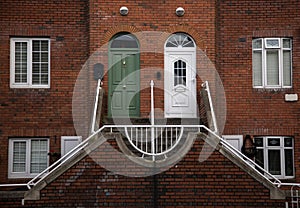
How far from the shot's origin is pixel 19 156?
559 inches

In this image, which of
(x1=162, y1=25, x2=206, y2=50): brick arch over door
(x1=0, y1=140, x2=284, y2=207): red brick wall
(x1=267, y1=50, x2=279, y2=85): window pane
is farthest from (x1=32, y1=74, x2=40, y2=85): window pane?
(x1=267, y1=50, x2=279, y2=85): window pane

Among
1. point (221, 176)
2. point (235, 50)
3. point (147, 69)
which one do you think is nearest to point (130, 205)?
point (221, 176)

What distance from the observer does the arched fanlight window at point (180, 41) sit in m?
14.4

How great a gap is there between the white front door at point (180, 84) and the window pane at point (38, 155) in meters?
3.64

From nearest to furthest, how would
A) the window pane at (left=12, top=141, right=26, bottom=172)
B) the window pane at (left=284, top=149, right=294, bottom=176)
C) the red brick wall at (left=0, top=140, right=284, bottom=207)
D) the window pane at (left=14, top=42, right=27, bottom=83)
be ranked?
the red brick wall at (left=0, top=140, right=284, bottom=207), the window pane at (left=12, top=141, right=26, bottom=172), the window pane at (left=284, top=149, right=294, bottom=176), the window pane at (left=14, top=42, right=27, bottom=83)

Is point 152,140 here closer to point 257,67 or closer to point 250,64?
point 250,64

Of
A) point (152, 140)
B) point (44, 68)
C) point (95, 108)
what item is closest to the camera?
point (152, 140)

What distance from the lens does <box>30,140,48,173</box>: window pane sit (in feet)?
46.6

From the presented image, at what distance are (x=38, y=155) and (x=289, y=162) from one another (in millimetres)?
7195

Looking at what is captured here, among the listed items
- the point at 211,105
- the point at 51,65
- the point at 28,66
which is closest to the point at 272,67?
the point at 211,105

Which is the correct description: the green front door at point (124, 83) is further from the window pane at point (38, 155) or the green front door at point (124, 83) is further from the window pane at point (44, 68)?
the window pane at point (38, 155)

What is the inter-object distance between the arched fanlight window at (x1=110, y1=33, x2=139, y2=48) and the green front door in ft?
0.48

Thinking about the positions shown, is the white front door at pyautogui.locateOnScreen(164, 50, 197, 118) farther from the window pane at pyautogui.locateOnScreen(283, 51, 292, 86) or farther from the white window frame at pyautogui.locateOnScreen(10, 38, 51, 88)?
the white window frame at pyautogui.locateOnScreen(10, 38, 51, 88)

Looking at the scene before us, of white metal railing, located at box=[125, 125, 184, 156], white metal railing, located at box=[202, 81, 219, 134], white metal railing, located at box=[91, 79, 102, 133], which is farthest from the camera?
white metal railing, located at box=[202, 81, 219, 134]
